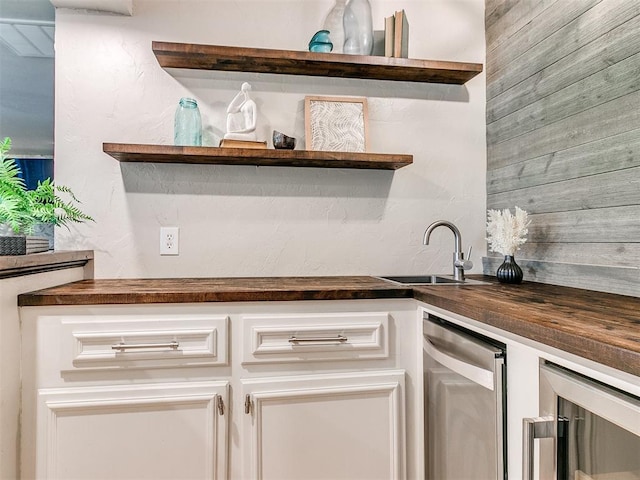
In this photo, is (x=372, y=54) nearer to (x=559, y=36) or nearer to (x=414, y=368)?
(x=559, y=36)

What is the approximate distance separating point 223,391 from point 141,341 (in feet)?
0.97

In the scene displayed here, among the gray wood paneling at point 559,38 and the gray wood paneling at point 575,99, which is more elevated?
the gray wood paneling at point 559,38

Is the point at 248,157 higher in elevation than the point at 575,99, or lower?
lower

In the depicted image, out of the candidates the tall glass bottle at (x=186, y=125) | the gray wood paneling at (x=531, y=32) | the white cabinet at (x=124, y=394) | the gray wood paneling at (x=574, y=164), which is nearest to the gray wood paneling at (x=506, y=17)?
the gray wood paneling at (x=531, y=32)

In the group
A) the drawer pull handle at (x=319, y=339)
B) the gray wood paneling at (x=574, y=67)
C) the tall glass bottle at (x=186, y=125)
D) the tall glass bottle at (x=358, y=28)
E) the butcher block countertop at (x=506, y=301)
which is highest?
the tall glass bottle at (x=358, y=28)

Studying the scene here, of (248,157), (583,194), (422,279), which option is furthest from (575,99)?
(248,157)

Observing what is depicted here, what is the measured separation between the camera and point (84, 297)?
128 centimetres

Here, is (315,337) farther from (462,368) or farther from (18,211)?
(18,211)

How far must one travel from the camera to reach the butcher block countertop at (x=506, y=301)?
735 millimetres

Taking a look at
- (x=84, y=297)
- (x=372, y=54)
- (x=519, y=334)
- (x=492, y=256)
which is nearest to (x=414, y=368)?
(x=519, y=334)

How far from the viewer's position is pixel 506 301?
1157mm

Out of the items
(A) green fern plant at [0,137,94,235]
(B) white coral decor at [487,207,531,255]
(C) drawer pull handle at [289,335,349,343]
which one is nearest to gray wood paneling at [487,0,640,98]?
(B) white coral decor at [487,207,531,255]

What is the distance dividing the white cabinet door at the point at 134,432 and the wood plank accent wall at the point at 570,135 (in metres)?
1.28

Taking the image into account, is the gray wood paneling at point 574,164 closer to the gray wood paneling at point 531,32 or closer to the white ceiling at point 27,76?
the gray wood paneling at point 531,32
